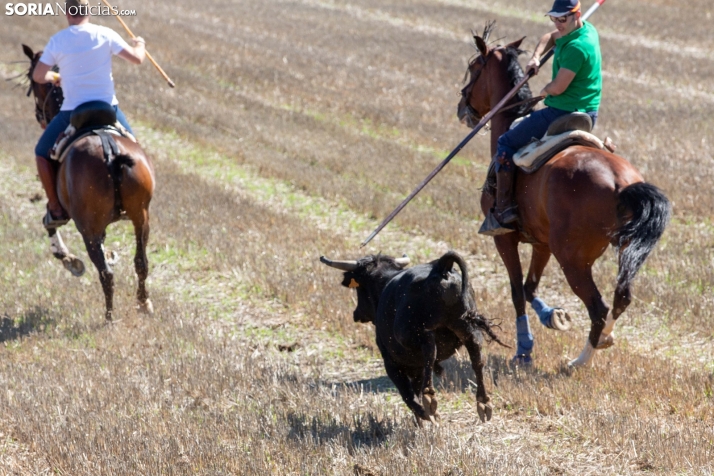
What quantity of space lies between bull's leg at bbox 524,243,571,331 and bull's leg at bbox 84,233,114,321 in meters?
4.16

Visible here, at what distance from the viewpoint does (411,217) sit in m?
11.2

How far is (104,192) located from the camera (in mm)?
8133

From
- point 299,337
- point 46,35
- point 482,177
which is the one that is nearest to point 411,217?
point 482,177

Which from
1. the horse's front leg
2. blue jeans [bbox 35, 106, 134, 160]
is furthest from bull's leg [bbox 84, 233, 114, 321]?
blue jeans [bbox 35, 106, 134, 160]

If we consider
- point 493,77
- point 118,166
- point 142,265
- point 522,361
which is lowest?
point 142,265

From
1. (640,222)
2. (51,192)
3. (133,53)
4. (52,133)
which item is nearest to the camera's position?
(640,222)

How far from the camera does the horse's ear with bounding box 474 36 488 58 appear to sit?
26.1ft

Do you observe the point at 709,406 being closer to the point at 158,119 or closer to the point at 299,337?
A: the point at 299,337

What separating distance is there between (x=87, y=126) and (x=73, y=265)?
5.38 feet

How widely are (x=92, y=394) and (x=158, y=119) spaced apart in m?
11.6

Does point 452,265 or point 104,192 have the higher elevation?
point 452,265

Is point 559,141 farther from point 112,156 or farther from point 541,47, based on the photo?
point 112,156

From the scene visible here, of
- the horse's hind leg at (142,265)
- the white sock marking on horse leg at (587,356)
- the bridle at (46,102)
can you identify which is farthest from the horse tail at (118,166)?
the white sock marking on horse leg at (587,356)

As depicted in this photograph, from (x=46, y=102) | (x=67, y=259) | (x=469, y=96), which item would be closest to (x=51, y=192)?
(x=67, y=259)
